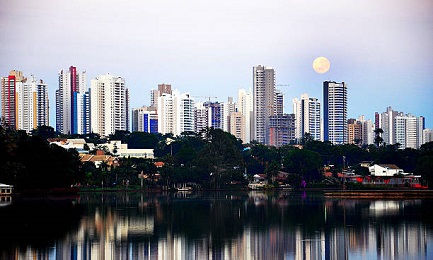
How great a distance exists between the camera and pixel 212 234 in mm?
36250

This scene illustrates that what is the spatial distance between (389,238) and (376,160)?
84.6 meters

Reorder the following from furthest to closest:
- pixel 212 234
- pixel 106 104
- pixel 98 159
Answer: pixel 106 104 → pixel 98 159 → pixel 212 234

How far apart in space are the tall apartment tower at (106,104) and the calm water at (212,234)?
5690 inches

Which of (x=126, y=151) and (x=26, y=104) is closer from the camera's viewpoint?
(x=126, y=151)

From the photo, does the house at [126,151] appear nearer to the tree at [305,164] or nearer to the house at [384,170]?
the tree at [305,164]

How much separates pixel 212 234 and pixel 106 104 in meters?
164

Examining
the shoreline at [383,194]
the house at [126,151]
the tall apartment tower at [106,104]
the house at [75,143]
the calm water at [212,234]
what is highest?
the tall apartment tower at [106,104]

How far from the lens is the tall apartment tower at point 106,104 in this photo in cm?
19462

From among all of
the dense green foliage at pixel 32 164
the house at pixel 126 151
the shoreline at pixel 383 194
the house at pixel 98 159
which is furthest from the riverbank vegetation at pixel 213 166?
the shoreline at pixel 383 194

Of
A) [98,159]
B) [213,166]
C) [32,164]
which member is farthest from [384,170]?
[32,164]

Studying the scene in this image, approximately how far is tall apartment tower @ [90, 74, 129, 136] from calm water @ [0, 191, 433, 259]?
145m

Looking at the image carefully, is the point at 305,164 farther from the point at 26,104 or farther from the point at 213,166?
the point at 26,104

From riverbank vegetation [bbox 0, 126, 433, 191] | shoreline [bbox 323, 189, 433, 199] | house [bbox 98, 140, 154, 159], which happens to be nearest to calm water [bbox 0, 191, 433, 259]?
riverbank vegetation [bbox 0, 126, 433, 191]

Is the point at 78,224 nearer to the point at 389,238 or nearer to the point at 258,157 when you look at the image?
the point at 389,238
